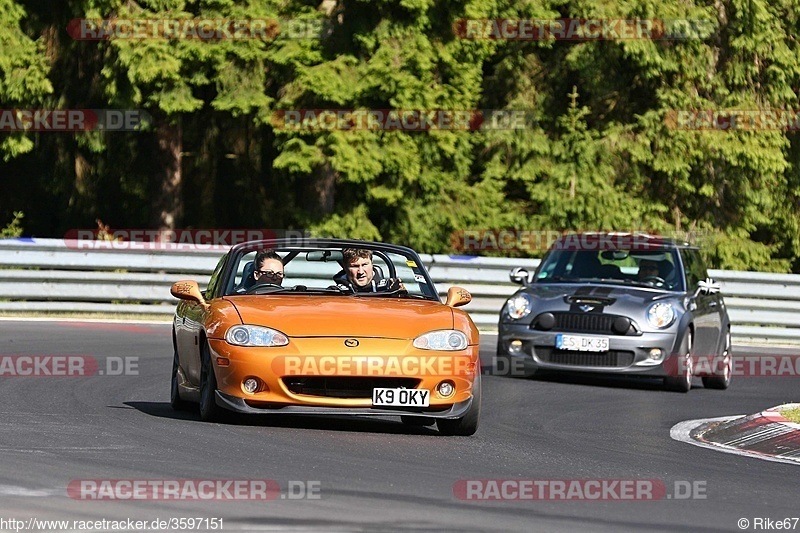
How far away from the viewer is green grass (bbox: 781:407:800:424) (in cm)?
1183

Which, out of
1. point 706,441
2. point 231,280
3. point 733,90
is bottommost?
point 706,441

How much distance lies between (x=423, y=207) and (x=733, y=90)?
7.09 meters

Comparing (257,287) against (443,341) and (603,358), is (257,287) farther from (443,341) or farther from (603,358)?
(603,358)

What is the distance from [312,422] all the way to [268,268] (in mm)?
1137

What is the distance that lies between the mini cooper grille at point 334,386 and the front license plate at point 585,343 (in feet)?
19.4

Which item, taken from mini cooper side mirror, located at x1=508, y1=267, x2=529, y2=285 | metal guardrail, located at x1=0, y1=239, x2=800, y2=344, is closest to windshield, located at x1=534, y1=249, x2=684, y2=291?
mini cooper side mirror, located at x1=508, y1=267, x2=529, y2=285

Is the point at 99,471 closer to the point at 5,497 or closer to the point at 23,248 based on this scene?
the point at 5,497

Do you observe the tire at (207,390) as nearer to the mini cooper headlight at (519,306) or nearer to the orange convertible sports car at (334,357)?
the orange convertible sports car at (334,357)

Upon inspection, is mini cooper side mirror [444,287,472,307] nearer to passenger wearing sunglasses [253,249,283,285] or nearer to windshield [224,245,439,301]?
windshield [224,245,439,301]

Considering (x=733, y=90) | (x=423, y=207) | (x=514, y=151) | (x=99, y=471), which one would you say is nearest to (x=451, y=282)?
(x=423, y=207)

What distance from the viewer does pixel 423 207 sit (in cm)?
2905

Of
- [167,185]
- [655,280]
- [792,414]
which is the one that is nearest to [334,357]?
[792,414]

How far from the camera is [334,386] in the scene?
9.70m

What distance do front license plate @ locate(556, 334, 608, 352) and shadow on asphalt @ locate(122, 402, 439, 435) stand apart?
176 inches
